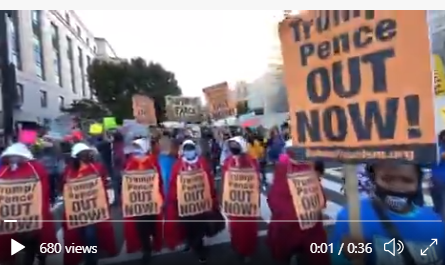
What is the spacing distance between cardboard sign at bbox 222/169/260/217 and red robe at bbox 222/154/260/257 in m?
0.02

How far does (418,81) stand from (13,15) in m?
1.67

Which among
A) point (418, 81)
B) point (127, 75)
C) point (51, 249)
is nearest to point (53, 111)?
point (127, 75)

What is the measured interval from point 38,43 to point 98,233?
0.90 metres

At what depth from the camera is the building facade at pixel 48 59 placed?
226 cm

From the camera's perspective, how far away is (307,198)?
2.32 m

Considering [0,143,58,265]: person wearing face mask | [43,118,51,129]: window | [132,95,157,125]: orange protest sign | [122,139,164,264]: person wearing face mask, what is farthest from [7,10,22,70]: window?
[122,139,164,264]: person wearing face mask

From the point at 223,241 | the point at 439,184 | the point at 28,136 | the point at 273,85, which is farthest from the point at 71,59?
the point at 439,184

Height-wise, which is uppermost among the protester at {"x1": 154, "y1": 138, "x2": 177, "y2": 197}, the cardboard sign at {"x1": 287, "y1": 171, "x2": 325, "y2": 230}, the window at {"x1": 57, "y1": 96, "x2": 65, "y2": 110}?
the window at {"x1": 57, "y1": 96, "x2": 65, "y2": 110}

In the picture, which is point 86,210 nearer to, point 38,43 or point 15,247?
point 15,247

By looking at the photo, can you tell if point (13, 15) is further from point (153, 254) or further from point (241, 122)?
point (153, 254)

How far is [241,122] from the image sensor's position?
7.80 feet

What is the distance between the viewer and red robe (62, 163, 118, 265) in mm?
2357

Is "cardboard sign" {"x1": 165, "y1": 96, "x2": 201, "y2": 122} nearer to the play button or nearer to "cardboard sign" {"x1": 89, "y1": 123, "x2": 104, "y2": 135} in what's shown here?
"cardboard sign" {"x1": 89, "y1": 123, "x2": 104, "y2": 135}

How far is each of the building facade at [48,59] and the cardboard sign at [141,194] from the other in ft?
1.59
